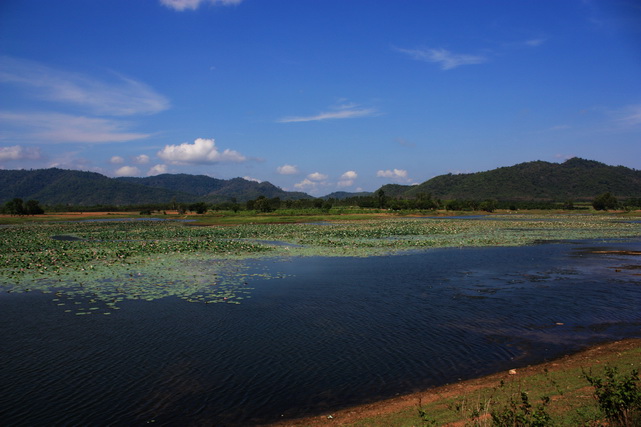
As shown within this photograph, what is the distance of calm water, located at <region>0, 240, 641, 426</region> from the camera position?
9477 mm

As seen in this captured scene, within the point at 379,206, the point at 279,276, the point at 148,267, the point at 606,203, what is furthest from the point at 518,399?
the point at 379,206

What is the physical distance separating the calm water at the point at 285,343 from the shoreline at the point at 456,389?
0.38 m

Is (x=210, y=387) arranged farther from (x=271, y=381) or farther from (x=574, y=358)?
(x=574, y=358)

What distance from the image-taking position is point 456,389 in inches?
379

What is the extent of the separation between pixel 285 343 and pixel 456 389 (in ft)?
18.3

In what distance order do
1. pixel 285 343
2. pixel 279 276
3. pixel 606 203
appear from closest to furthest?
1. pixel 285 343
2. pixel 279 276
3. pixel 606 203

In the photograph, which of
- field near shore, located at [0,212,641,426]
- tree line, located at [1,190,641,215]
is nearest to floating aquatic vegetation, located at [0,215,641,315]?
field near shore, located at [0,212,641,426]

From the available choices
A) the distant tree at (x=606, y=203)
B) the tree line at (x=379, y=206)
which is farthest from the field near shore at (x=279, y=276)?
the distant tree at (x=606, y=203)

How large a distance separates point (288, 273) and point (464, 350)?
14330 millimetres

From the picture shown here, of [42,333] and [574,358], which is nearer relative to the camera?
[574,358]

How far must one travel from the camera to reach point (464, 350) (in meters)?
12.3

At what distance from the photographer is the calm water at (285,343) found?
948 centimetres

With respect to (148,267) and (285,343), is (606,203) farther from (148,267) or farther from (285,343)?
(285,343)

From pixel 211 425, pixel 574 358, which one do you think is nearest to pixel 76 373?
pixel 211 425
